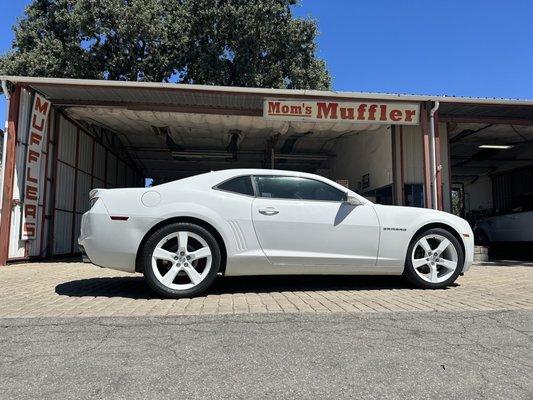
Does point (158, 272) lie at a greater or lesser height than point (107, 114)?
lesser

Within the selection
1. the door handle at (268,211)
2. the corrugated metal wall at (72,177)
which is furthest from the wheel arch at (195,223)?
the corrugated metal wall at (72,177)

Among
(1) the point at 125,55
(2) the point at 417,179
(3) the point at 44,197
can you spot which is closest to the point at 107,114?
(3) the point at 44,197

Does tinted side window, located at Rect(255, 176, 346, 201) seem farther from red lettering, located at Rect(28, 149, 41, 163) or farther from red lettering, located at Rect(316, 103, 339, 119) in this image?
red lettering, located at Rect(28, 149, 41, 163)

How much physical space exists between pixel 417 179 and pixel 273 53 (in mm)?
12102

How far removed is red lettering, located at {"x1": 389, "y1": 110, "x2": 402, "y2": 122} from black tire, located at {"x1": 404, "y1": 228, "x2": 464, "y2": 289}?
17.5 feet

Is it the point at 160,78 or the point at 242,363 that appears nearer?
the point at 242,363

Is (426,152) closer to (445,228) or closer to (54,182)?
(445,228)

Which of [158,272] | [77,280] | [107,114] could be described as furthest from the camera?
[107,114]

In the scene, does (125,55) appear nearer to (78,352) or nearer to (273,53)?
(273,53)

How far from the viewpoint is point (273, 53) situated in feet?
72.7

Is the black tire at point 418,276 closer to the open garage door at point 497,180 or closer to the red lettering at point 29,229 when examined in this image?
the open garage door at point 497,180

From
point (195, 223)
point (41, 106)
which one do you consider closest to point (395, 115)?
point (195, 223)

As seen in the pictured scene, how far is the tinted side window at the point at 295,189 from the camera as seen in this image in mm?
5484

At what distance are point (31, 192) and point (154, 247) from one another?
6030mm
